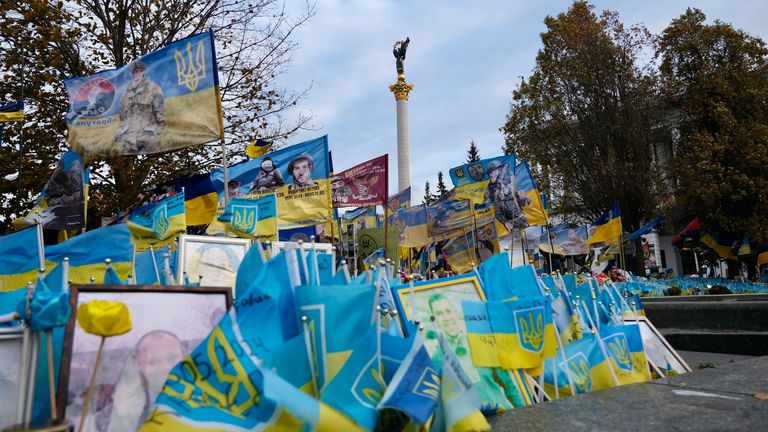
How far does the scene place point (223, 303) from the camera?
9.73 feet

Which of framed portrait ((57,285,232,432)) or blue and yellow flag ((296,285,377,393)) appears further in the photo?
blue and yellow flag ((296,285,377,393))

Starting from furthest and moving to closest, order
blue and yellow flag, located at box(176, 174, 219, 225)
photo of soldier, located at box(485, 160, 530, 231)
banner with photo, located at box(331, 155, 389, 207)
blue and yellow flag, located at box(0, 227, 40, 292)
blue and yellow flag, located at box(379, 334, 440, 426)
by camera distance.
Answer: photo of soldier, located at box(485, 160, 530, 231) → banner with photo, located at box(331, 155, 389, 207) → blue and yellow flag, located at box(176, 174, 219, 225) → blue and yellow flag, located at box(0, 227, 40, 292) → blue and yellow flag, located at box(379, 334, 440, 426)

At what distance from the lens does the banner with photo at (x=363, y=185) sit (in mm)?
11773

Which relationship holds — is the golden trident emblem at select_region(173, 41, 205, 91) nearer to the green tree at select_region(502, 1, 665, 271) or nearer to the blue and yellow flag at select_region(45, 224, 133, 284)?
the blue and yellow flag at select_region(45, 224, 133, 284)

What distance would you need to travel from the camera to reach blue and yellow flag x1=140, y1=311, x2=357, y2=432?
2.23m

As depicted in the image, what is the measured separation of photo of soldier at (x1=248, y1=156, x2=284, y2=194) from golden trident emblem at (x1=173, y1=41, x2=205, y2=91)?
304 cm

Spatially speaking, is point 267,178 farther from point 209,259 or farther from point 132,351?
point 132,351

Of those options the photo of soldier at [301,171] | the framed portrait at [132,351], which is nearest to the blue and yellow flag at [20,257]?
the framed portrait at [132,351]

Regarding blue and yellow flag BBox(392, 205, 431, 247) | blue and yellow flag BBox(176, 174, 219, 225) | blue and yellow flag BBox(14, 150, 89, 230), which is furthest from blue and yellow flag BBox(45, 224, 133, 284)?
blue and yellow flag BBox(392, 205, 431, 247)

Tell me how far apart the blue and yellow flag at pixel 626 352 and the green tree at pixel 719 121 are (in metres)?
24.6

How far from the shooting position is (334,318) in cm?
265

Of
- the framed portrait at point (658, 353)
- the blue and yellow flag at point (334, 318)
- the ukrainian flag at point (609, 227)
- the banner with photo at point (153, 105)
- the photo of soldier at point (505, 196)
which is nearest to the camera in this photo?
the blue and yellow flag at point (334, 318)

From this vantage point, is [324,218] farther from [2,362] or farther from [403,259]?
[403,259]

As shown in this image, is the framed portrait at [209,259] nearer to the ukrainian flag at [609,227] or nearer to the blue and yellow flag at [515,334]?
the blue and yellow flag at [515,334]
